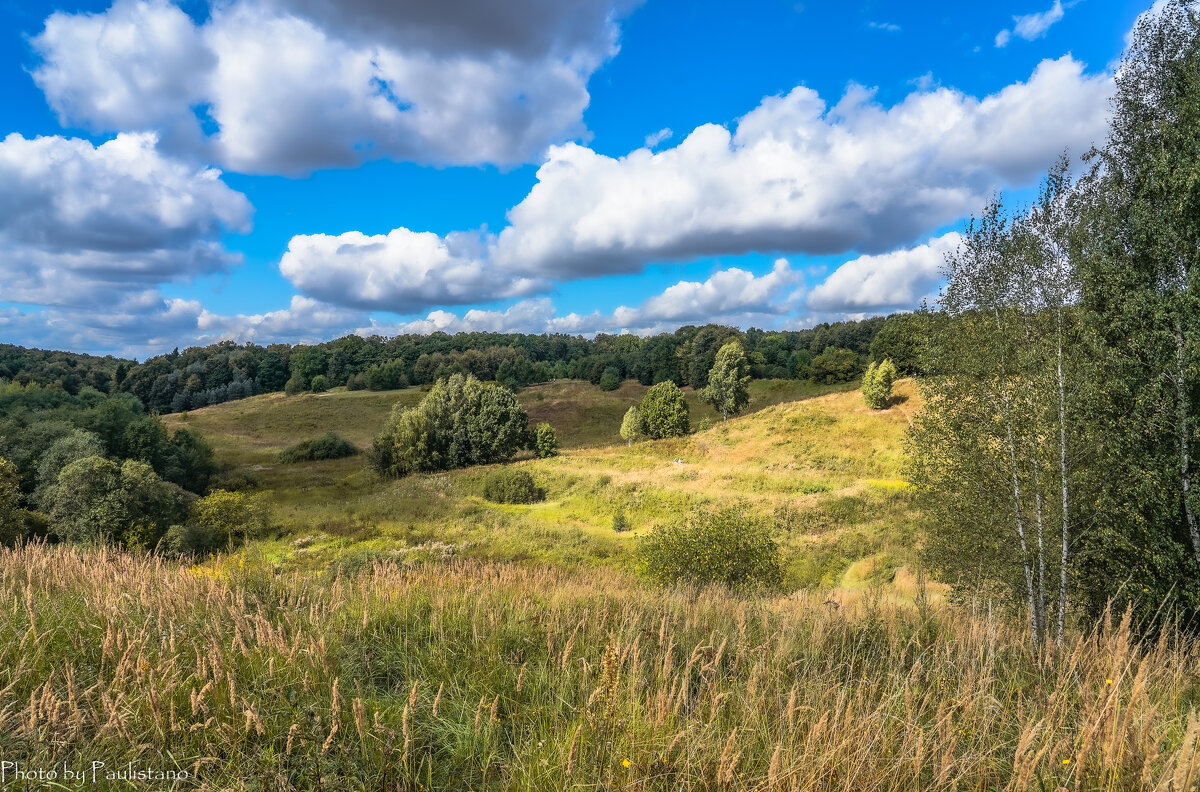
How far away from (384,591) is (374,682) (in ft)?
5.31

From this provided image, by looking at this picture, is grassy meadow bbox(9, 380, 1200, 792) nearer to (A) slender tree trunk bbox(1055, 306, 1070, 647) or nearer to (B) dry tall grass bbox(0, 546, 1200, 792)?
(B) dry tall grass bbox(0, 546, 1200, 792)

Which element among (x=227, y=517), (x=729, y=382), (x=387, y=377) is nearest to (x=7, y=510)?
(x=227, y=517)

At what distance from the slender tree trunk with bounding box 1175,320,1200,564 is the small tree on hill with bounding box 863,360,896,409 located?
41.7 meters

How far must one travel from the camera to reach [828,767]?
2686mm

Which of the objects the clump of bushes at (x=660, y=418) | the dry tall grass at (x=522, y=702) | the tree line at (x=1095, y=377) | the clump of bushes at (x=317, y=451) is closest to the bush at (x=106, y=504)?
the dry tall grass at (x=522, y=702)

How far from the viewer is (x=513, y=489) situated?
40281 millimetres

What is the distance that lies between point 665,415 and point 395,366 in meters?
78.4

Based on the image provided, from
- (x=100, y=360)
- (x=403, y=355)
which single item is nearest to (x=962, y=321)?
(x=403, y=355)

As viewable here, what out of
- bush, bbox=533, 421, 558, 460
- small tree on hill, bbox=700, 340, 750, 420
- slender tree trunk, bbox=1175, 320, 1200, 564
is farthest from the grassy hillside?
small tree on hill, bbox=700, 340, 750, 420

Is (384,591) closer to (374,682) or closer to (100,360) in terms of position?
(374,682)

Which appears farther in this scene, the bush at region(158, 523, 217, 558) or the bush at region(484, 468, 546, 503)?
the bush at region(484, 468, 546, 503)

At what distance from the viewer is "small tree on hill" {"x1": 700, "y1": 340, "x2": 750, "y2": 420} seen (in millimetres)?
68062

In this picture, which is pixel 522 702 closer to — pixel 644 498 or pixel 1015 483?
pixel 1015 483

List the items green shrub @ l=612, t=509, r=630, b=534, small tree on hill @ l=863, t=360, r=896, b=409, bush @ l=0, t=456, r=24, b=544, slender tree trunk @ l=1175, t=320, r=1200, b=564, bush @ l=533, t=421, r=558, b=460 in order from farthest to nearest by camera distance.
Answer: bush @ l=533, t=421, r=558, b=460 → small tree on hill @ l=863, t=360, r=896, b=409 → green shrub @ l=612, t=509, r=630, b=534 → bush @ l=0, t=456, r=24, b=544 → slender tree trunk @ l=1175, t=320, r=1200, b=564
